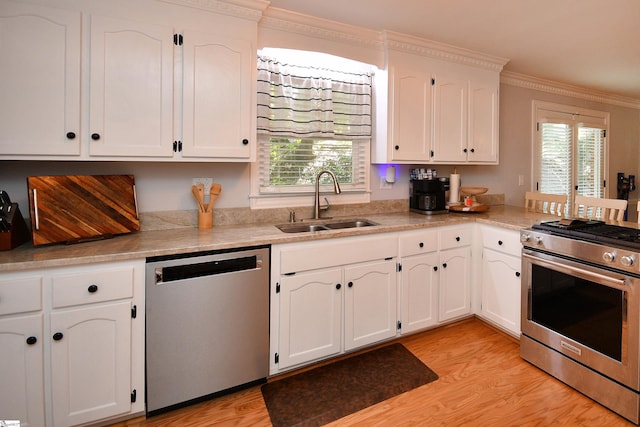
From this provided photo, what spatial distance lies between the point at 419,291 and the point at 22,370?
7.67ft

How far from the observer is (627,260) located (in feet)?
5.58

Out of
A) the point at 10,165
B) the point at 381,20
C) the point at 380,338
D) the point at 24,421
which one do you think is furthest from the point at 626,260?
the point at 10,165

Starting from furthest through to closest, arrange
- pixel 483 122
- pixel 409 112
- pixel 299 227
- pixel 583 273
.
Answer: pixel 483 122, pixel 409 112, pixel 299 227, pixel 583 273

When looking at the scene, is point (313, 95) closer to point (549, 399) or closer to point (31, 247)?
point (31, 247)

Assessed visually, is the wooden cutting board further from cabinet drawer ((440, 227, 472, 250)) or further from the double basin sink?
cabinet drawer ((440, 227, 472, 250))

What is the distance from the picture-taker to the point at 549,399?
1.90 m

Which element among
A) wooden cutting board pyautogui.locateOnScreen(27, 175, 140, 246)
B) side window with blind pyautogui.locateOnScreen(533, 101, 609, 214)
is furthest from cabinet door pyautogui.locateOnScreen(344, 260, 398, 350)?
side window with blind pyautogui.locateOnScreen(533, 101, 609, 214)

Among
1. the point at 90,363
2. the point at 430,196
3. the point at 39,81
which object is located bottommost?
the point at 90,363

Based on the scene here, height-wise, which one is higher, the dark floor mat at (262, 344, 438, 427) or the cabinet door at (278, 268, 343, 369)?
the cabinet door at (278, 268, 343, 369)

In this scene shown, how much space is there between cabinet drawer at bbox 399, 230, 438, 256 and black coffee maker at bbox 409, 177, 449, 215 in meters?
0.43

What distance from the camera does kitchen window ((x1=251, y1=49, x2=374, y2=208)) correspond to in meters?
2.52

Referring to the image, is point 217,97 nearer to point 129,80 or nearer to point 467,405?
point 129,80

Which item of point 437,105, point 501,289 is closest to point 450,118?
point 437,105

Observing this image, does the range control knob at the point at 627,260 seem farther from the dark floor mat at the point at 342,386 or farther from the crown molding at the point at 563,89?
the crown molding at the point at 563,89
